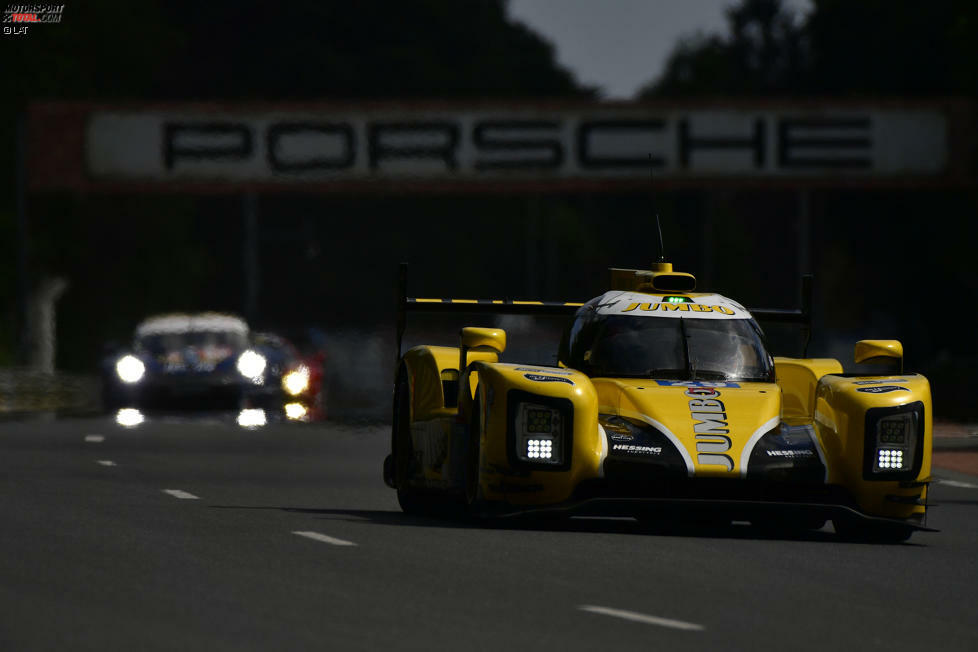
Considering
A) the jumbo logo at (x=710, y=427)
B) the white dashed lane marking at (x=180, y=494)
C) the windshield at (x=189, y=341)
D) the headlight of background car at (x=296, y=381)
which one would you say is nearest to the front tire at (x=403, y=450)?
the white dashed lane marking at (x=180, y=494)

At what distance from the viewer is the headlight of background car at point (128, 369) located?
108 feet

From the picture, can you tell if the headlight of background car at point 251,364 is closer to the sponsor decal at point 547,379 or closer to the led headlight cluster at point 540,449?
the sponsor decal at point 547,379

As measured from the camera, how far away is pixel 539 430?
1422 cm

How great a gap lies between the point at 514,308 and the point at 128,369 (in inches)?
656

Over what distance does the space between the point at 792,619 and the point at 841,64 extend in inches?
2161

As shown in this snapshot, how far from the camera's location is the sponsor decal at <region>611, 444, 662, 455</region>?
46.6ft

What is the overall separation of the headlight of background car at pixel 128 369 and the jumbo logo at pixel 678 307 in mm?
17864

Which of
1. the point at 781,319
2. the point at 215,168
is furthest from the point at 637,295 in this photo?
the point at 215,168

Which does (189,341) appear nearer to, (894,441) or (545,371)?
(545,371)

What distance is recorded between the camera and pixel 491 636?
10.0 metres

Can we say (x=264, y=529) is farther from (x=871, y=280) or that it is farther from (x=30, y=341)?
(x=871, y=280)

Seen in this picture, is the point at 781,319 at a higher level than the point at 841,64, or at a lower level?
lower

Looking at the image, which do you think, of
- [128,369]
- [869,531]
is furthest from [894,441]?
[128,369]

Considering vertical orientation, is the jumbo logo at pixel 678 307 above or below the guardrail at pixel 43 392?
above
